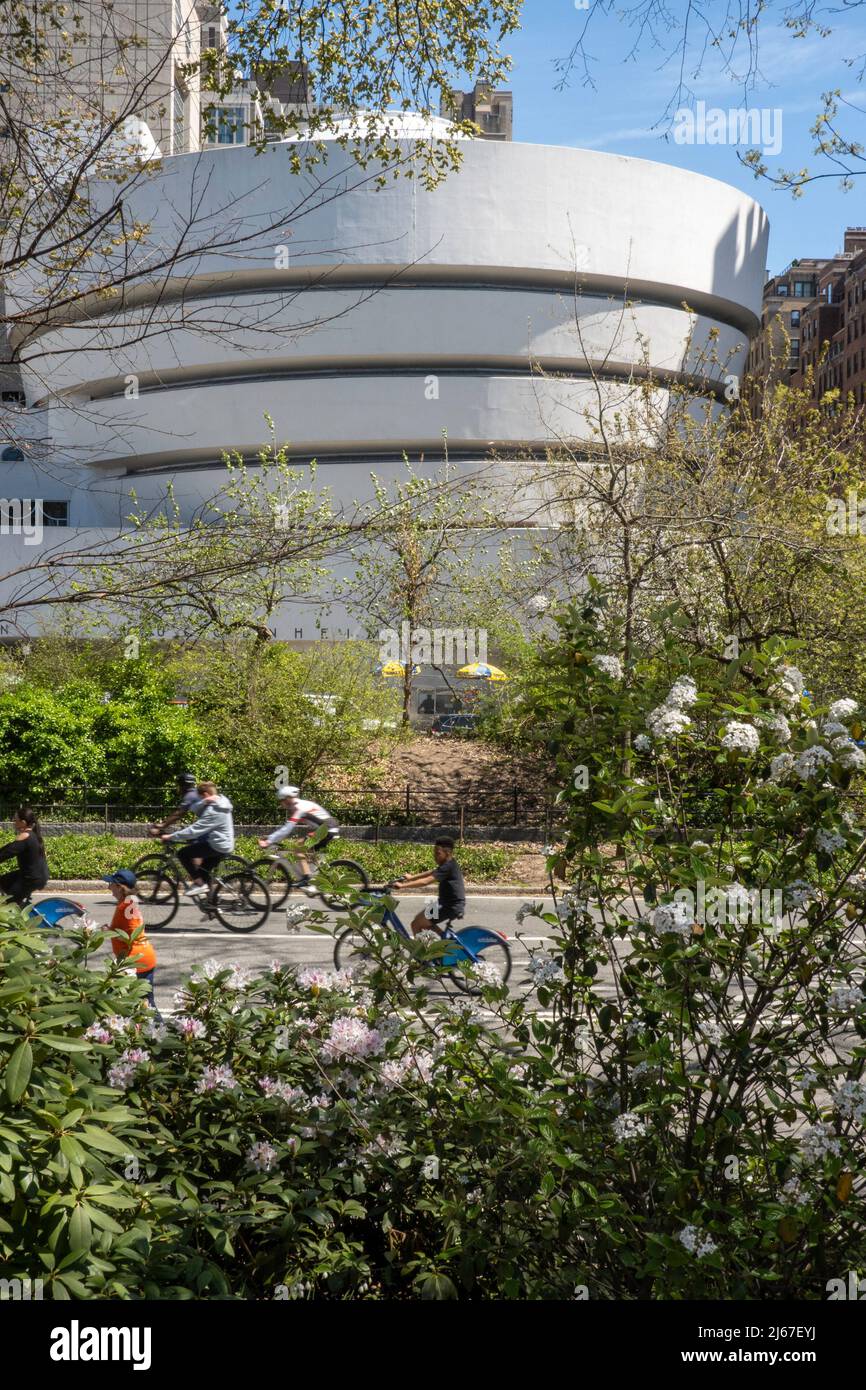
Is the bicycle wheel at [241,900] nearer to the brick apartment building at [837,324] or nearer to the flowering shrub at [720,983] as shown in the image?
the flowering shrub at [720,983]

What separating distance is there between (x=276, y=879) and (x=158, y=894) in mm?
1483

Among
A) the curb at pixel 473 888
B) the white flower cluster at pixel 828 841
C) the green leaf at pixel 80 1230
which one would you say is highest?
the white flower cluster at pixel 828 841

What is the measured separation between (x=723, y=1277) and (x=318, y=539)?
3.88 metres

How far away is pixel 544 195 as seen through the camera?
45.3 m

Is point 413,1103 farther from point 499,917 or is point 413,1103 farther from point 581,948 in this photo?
point 499,917

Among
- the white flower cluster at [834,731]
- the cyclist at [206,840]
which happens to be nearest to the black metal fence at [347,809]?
the cyclist at [206,840]

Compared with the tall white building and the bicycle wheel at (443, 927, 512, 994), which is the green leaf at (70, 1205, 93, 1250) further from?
the tall white building

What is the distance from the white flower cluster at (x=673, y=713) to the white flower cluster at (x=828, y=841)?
0.57m

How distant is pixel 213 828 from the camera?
44.2 ft

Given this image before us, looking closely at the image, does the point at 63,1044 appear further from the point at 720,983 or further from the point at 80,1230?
the point at 720,983

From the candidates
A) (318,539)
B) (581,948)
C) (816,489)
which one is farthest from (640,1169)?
(816,489)

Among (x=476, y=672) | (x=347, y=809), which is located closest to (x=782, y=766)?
(x=347, y=809)

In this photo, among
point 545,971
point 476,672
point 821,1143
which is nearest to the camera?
point 821,1143

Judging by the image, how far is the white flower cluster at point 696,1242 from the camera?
299cm
